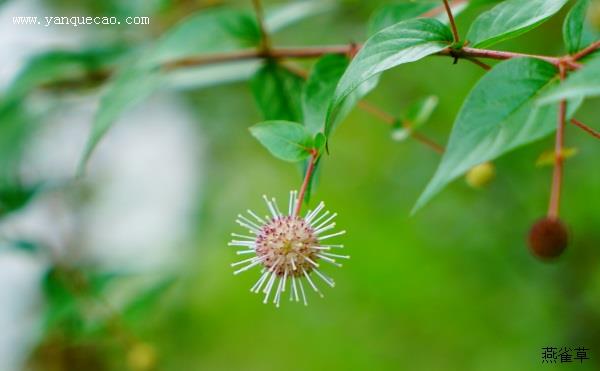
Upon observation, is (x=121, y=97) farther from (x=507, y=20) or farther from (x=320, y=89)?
(x=507, y=20)

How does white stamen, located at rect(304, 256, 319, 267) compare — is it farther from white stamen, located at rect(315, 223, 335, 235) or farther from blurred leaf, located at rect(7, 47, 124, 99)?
blurred leaf, located at rect(7, 47, 124, 99)

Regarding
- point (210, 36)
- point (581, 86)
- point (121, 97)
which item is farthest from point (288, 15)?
point (581, 86)

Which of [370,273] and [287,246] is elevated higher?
[370,273]

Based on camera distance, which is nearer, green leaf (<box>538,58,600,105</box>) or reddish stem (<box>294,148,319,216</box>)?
green leaf (<box>538,58,600,105</box>)

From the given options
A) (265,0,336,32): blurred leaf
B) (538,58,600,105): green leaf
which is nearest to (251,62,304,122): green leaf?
(265,0,336,32): blurred leaf

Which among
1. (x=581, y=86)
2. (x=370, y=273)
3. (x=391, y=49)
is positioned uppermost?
(x=370, y=273)

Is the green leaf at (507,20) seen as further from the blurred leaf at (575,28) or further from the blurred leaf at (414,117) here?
the blurred leaf at (414,117)

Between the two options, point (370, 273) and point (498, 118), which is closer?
point (498, 118)
